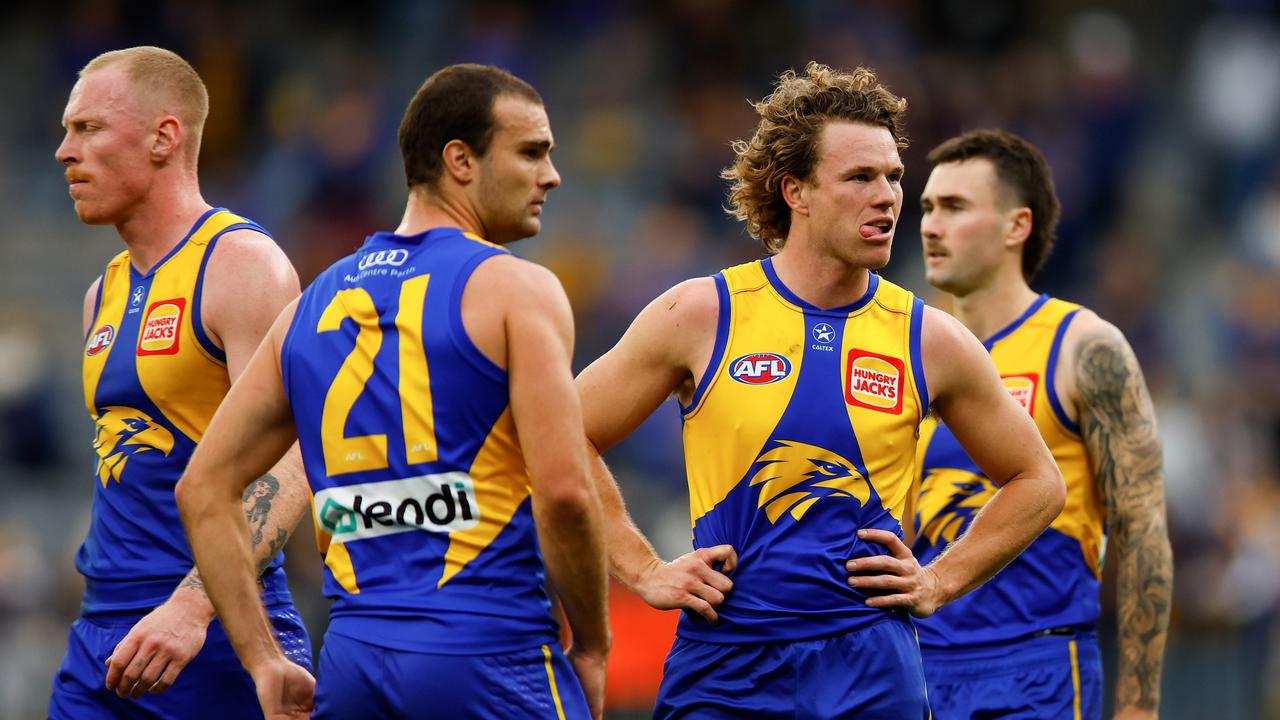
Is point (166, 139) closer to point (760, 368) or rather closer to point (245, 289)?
point (245, 289)

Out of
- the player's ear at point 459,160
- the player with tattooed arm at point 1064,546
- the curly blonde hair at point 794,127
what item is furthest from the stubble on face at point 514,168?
the player with tattooed arm at point 1064,546

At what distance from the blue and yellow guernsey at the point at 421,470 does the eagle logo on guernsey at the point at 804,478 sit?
99 centimetres

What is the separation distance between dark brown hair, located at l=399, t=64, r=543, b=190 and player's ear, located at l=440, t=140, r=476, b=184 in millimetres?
13

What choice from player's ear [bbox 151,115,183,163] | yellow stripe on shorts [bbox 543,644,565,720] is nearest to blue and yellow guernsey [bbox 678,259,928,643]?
yellow stripe on shorts [bbox 543,644,565,720]

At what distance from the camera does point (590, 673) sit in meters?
5.12

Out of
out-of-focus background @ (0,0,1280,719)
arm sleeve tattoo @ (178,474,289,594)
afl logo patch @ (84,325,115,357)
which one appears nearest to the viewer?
arm sleeve tattoo @ (178,474,289,594)

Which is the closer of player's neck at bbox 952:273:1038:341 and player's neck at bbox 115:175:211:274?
player's neck at bbox 115:175:211:274

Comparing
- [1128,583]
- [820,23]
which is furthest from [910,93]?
[1128,583]

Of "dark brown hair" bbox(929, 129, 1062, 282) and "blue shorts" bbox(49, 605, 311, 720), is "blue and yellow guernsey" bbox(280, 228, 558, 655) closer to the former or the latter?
"blue shorts" bbox(49, 605, 311, 720)

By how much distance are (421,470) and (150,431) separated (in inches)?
63.7

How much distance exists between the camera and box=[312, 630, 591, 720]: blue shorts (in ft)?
15.8

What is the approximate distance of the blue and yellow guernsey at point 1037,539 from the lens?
706 cm

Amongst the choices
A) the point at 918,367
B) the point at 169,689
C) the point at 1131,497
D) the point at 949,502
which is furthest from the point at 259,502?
the point at 1131,497

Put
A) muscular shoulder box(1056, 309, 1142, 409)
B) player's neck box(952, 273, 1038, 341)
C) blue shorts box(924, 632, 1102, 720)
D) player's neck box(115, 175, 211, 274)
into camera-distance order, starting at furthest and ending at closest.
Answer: player's neck box(952, 273, 1038, 341) < muscular shoulder box(1056, 309, 1142, 409) < blue shorts box(924, 632, 1102, 720) < player's neck box(115, 175, 211, 274)
